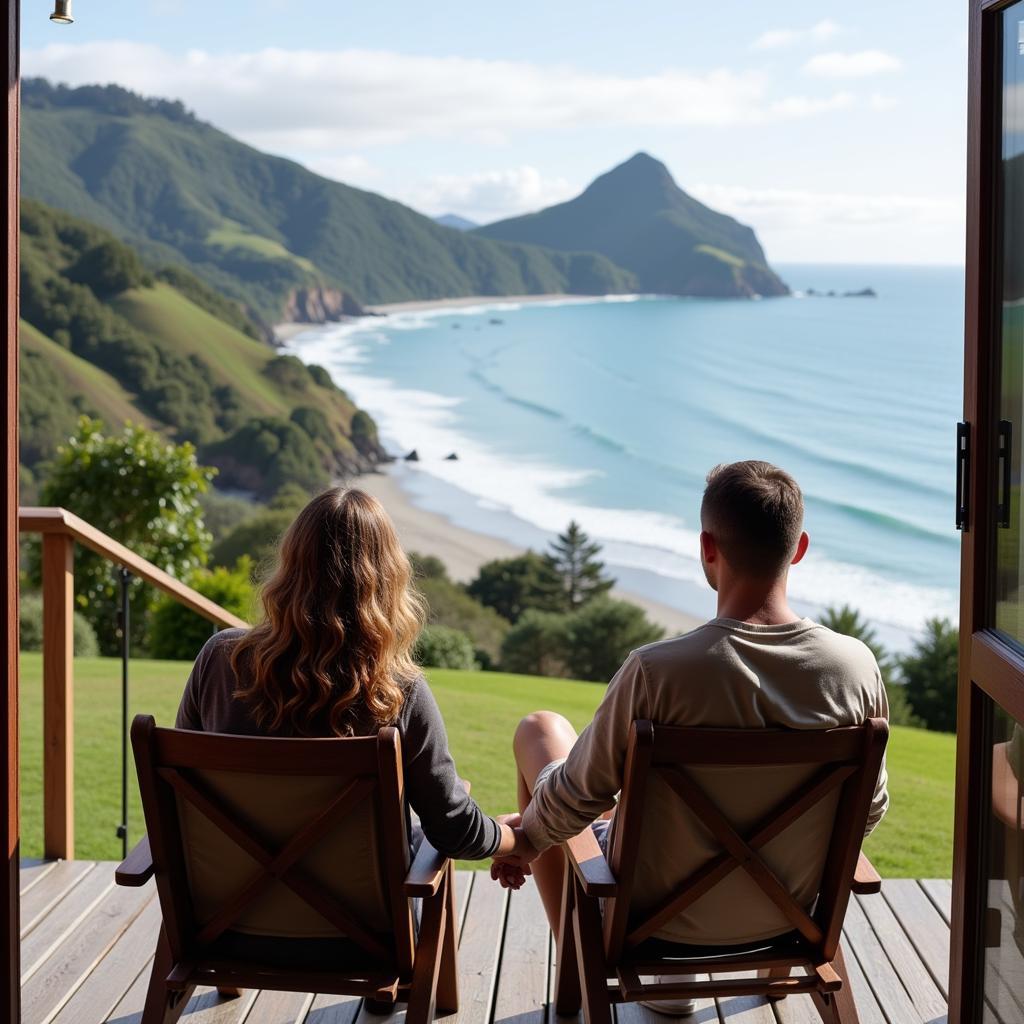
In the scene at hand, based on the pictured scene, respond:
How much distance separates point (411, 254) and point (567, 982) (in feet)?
205

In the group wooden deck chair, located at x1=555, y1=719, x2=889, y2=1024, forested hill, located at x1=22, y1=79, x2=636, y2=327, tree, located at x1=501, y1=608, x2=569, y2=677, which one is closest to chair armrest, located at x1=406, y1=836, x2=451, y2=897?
wooden deck chair, located at x1=555, y1=719, x2=889, y2=1024

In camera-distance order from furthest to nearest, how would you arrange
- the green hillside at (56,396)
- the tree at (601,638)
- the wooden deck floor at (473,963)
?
the green hillside at (56,396) < the tree at (601,638) < the wooden deck floor at (473,963)

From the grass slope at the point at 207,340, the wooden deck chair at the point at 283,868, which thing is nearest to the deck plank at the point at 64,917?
the wooden deck chair at the point at 283,868

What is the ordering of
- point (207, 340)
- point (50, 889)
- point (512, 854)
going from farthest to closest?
point (207, 340) → point (50, 889) → point (512, 854)

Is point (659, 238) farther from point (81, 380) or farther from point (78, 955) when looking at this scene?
point (78, 955)

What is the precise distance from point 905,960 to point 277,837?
64.7 inches

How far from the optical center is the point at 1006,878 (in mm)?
2150

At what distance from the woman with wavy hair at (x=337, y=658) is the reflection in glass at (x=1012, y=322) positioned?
1010 millimetres

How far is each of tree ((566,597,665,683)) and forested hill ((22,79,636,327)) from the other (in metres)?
39.7

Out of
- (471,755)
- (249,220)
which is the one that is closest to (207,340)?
(249,220)

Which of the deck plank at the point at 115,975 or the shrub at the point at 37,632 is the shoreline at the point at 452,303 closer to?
the shrub at the point at 37,632

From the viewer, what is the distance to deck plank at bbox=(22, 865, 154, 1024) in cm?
265

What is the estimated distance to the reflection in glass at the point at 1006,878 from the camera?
208 cm

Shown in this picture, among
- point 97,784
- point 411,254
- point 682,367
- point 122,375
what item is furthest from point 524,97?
point 97,784
